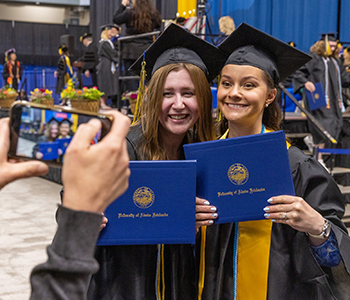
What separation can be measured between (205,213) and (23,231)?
3.93m

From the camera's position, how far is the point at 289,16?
11148 millimetres

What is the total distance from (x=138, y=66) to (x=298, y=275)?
1176 millimetres

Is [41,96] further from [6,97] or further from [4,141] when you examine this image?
[4,141]

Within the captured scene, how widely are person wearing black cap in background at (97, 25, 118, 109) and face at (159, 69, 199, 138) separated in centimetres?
654

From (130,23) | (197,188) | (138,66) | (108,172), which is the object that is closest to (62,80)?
(130,23)

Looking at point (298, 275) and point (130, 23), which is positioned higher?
point (130, 23)

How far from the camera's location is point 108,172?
0.68 metres

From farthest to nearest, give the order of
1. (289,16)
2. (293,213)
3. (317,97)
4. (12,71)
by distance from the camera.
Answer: (12,71)
(289,16)
(317,97)
(293,213)

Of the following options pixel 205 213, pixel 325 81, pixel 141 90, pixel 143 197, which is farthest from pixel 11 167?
pixel 325 81

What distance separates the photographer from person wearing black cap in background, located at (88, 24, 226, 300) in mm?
1592

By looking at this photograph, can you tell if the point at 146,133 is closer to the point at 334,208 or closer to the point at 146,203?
the point at 146,203

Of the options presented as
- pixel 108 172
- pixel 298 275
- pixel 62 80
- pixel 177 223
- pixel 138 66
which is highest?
pixel 62 80

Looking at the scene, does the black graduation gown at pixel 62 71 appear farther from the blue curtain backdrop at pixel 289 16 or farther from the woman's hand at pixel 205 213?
the woman's hand at pixel 205 213

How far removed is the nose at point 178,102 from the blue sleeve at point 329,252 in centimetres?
71
